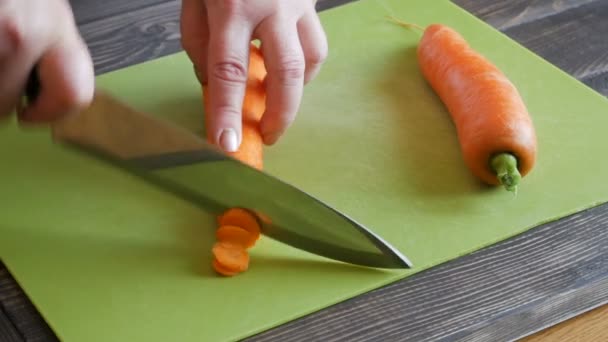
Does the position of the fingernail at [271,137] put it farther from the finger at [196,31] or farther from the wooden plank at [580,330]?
the wooden plank at [580,330]

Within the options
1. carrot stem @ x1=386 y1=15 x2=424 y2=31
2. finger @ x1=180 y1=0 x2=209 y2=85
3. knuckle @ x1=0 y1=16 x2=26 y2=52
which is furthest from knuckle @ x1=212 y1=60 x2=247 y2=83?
carrot stem @ x1=386 y1=15 x2=424 y2=31

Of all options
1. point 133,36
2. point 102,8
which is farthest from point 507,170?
point 102,8

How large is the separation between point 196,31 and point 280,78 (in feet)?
0.60

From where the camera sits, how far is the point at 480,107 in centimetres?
142

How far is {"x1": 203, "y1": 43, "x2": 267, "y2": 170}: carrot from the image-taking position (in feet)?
4.37

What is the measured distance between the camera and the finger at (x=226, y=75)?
1290 millimetres

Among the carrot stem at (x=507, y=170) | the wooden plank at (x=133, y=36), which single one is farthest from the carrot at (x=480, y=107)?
the wooden plank at (x=133, y=36)

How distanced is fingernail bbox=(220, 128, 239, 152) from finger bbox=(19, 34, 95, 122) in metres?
0.26

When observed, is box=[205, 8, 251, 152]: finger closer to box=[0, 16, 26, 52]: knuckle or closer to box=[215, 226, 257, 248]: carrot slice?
box=[215, 226, 257, 248]: carrot slice

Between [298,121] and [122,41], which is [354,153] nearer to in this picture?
[298,121]

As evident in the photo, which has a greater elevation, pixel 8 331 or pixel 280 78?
pixel 280 78

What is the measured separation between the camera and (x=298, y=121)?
1481mm

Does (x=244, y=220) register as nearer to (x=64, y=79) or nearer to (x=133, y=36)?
(x=64, y=79)

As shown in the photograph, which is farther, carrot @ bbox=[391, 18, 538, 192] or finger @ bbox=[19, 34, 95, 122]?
carrot @ bbox=[391, 18, 538, 192]
